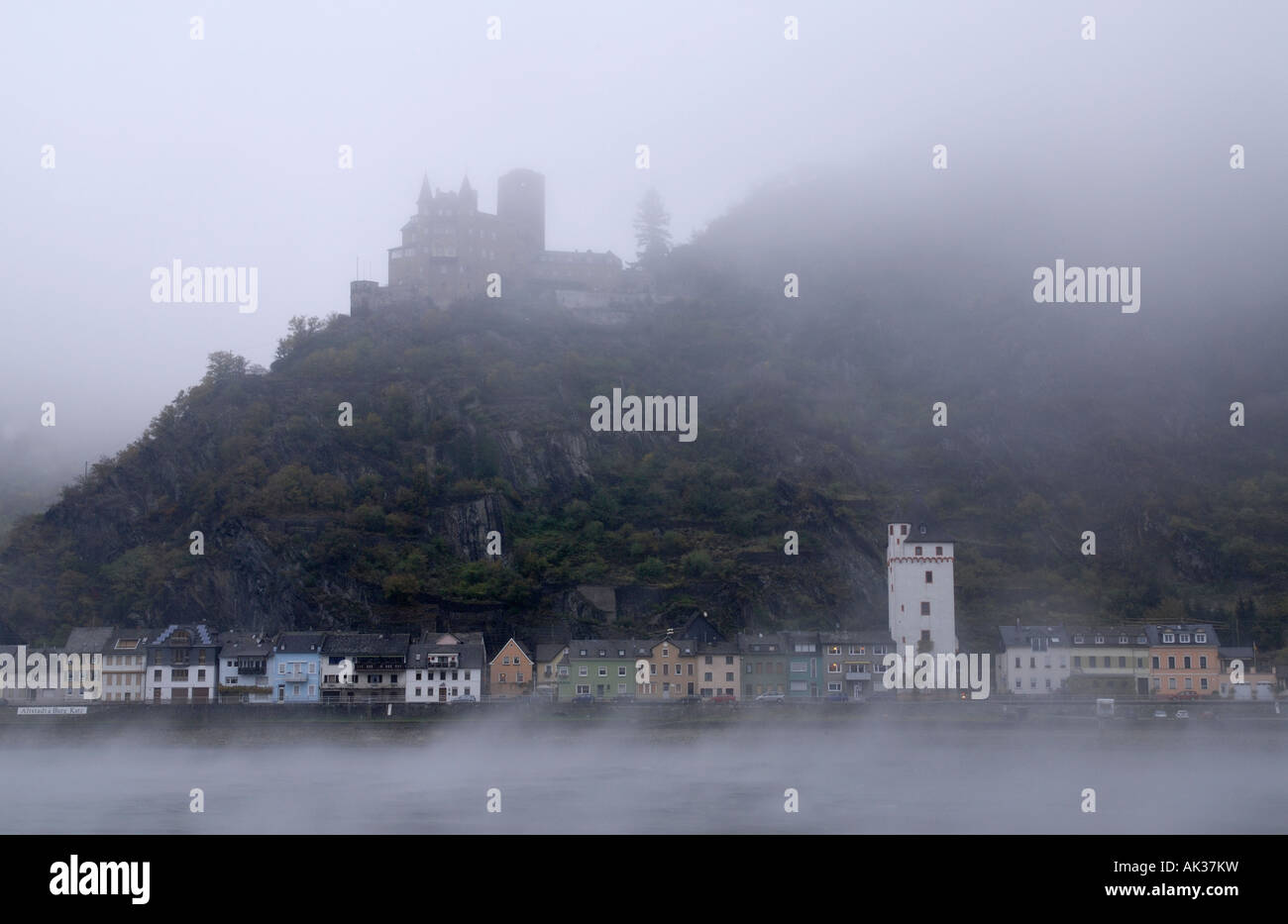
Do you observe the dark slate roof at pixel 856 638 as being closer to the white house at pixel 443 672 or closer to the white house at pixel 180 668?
the white house at pixel 443 672

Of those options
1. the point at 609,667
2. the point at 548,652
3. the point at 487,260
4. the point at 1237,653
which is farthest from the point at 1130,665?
the point at 487,260

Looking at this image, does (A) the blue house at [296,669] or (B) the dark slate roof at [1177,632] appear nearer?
(A) the blue house at [296,669]

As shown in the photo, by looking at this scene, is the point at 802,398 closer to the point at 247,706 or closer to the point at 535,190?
the point at 535,190

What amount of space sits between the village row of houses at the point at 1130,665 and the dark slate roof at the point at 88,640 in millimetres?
41131

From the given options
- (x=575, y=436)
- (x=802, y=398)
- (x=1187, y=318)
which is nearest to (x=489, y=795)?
(x=575, y=436)

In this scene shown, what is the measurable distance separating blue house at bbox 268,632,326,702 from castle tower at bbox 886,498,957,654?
1048 inches

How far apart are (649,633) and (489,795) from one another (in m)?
33.0

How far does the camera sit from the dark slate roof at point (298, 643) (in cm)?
6600

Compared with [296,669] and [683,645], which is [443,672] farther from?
[683,645]

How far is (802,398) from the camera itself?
321ft

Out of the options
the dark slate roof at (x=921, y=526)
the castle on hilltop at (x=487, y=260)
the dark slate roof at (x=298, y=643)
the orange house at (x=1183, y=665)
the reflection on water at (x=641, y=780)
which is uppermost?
the castle on hilltop at (x=487, y=260)

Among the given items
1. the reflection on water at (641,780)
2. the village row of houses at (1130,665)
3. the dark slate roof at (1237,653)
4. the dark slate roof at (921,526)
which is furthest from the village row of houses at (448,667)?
the dark slate roof at (1237,653)

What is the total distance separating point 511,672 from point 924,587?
19.5 meters

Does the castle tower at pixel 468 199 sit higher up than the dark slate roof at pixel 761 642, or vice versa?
the castle tower at pixel 468 199
